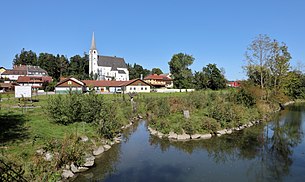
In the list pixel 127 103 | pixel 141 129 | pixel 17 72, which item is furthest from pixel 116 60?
pixel 141 129

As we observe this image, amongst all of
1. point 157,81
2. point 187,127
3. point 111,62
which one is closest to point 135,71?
point 111,62

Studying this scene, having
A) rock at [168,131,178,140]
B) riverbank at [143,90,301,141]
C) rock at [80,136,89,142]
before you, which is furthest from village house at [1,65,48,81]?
rock at [80,136,89,142]

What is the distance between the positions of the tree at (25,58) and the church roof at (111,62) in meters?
34.8

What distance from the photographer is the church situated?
8644 centimetres

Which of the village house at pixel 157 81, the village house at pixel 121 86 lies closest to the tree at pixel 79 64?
the village house at pixel 157 81

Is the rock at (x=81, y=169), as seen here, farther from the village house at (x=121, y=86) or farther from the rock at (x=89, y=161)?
the village house at (x=121, y=86)

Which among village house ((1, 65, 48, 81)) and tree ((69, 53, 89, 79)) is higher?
tree ((69, 53, 89, 79))

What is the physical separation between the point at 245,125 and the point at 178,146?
32.7ft

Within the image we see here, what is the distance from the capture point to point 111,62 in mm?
92812

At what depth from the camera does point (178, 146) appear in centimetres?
1588

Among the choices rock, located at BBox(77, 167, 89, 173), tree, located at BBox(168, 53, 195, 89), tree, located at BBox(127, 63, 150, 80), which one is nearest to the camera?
rock, located at BBox(77, 167, 89, 173)

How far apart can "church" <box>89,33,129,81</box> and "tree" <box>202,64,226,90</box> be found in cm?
3986

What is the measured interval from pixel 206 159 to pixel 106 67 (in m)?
81.3

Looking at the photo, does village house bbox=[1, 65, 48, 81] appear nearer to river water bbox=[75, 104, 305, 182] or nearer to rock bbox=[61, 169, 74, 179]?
river water bbox=[75, 104, 305, 182]
